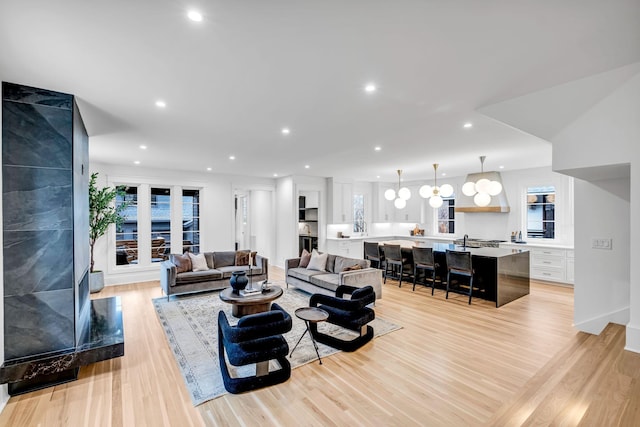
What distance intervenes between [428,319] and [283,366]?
98.0 inches

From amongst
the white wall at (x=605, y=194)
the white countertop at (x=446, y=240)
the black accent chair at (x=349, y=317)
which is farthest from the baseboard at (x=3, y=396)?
the white countertop at (x=446, y=240)

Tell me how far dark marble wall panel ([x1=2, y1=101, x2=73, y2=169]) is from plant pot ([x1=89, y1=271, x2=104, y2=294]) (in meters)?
4.22

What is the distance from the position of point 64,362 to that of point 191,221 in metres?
5.28

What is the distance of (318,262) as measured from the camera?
5875 mm

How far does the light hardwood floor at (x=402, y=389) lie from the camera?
2.12 metres

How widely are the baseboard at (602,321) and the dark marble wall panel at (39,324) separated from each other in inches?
216

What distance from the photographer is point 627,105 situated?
2459 millimetres

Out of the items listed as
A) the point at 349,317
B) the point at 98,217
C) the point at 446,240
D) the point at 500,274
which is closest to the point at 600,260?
the point at 500,274

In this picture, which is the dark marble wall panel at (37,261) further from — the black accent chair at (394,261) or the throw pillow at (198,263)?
the black accent chair at (394,261)

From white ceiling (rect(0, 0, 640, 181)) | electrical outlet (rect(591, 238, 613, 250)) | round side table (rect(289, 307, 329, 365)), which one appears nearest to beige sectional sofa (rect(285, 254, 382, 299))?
round side table (rect(289, 307, 329, 365))

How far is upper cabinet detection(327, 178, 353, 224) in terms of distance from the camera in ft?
28.9

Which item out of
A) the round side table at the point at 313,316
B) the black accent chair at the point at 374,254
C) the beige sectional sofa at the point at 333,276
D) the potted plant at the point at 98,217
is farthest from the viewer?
the black accent chair at the point at 374,254

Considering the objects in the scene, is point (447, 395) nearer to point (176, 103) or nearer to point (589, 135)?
point (589, 135)

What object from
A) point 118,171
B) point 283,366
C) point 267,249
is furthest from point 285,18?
point 267,249
